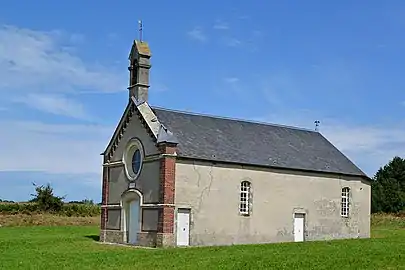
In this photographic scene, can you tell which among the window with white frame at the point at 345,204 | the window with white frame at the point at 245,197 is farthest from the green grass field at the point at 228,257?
the window with white frame at the point at 345,204

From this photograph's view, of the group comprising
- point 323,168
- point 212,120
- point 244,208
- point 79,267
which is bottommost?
point 79,267

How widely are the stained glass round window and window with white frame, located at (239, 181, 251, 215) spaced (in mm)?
6124

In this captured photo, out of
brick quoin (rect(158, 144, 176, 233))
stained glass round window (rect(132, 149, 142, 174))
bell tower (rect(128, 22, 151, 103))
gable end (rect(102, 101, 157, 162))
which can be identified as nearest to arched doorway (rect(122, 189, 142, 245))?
stained glass round window (rect(132, 149, 142, 174))

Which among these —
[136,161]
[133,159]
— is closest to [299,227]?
[136,161]

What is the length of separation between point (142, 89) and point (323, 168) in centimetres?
1260

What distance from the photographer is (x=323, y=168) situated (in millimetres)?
42531

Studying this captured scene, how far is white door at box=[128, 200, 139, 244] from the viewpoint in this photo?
127ft

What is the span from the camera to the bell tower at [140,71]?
1553 inches

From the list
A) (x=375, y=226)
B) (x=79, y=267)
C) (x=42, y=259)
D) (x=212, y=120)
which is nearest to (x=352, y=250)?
(x=79, y=267)

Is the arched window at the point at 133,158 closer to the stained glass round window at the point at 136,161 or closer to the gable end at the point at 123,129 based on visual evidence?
the stained glass round window at the point at 136,161

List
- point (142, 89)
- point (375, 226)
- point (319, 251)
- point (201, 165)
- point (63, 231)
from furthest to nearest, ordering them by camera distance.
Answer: point (375, 226)
point (63, 231)
point (142, 89)
point (201, 165)
point (319, 251)

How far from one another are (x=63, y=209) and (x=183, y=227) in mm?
33899

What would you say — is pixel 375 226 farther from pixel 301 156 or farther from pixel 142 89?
pixel 142 89

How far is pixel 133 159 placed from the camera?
132 ft
